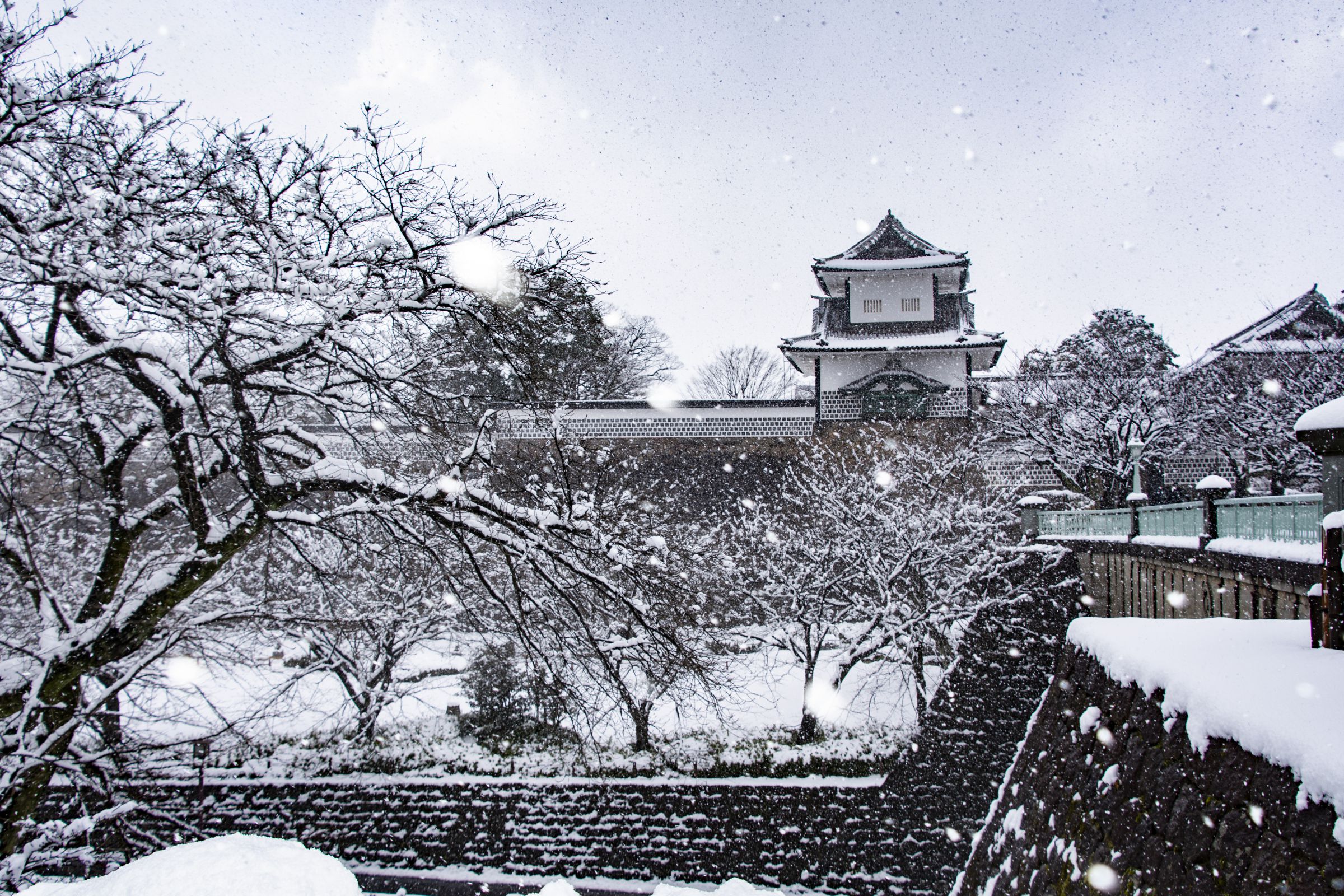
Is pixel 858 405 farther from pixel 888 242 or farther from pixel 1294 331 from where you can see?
pixel 1294 331

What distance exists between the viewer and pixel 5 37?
317cm

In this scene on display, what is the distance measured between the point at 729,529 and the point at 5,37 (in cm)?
1346

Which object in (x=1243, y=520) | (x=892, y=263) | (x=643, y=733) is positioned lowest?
(x=643, y=733)

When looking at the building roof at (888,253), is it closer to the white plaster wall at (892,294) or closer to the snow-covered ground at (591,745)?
the white plaster wall at (892,294)

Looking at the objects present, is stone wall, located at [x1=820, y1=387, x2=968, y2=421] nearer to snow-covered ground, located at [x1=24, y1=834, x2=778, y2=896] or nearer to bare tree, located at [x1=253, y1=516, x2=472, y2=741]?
bare tree, located at [x1=253, y1=516, x2=472, y2=741]

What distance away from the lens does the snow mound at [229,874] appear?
4.09 ft

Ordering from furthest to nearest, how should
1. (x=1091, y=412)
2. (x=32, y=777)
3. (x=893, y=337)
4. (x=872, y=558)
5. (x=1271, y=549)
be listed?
(x=893, y=337)
(x=1091, y=412)
(x=872, y=558)
(x=1271, y=549)
(x=32, y=777)

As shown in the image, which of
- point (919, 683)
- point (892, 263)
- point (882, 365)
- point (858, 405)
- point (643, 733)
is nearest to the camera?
point (643, 733)

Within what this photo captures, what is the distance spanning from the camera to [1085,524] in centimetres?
1042

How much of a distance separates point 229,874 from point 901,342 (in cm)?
1792

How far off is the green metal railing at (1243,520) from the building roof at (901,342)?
881 centimetres

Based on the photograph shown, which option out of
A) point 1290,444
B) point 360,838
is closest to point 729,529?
point 360,838

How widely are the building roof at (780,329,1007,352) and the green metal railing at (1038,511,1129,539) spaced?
18.8 feet

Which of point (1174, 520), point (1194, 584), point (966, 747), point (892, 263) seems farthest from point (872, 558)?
point (892, 263)
